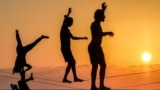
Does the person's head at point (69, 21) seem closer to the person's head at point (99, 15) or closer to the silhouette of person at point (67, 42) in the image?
the silhouette of person at point (67, 42)

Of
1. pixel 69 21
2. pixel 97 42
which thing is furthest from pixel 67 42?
pixel 97 42

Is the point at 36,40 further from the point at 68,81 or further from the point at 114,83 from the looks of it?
the point at 114,83

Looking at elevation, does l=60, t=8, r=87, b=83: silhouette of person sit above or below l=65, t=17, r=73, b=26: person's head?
below

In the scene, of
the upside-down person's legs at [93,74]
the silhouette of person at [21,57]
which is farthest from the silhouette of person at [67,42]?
the upside-down person's legs at [93,74]

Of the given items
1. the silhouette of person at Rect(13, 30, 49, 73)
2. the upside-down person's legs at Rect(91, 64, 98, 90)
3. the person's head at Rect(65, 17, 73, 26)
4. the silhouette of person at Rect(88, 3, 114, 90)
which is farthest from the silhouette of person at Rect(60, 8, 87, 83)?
the upside-down person's legs at Rect(91, 64, 98, 90)

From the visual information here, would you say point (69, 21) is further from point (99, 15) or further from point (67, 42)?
point (99, 15)

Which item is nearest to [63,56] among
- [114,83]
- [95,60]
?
[95,60]

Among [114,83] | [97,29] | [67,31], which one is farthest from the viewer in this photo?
[114,83]

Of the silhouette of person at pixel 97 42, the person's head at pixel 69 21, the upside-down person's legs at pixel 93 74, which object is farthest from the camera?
the person's head at pixel 69 21

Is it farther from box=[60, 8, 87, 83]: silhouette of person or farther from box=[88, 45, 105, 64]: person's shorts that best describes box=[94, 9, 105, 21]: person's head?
box=[60, 8, 87, 83]: silhouette of person

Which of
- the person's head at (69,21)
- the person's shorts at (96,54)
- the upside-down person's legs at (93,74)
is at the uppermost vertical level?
the person's head at (69,21)

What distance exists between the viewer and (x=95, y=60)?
21.7 meters

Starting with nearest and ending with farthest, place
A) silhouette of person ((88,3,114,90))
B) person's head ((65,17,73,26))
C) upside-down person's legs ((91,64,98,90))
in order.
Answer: silhouette of person ((88,3,114,90)) → upside-down person's legs ((91,64,98,90)) → person's head ((65,17,73,26))

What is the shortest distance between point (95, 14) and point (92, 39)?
92 cm
